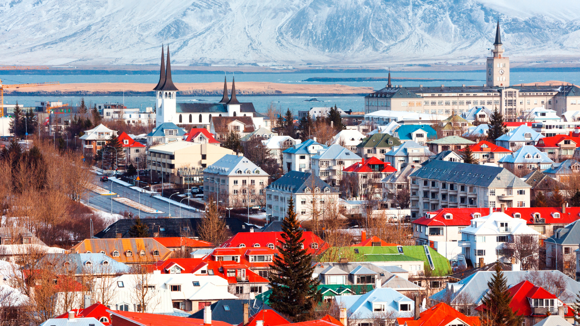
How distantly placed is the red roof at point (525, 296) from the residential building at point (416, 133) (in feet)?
214

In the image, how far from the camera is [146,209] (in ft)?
236

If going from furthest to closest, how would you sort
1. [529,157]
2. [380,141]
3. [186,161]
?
[380,141] < [186,161] < [529,157]

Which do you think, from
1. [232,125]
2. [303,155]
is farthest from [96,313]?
[232,125]

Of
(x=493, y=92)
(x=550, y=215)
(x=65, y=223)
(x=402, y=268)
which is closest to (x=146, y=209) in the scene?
(x=65, y=223)

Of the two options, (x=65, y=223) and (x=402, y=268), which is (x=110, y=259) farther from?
(x=65, y=223)

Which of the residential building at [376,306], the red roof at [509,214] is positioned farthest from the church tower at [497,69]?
the residential building at [376,306]

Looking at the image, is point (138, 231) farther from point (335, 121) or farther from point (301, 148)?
point (335, 121)

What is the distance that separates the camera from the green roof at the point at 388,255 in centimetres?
4535

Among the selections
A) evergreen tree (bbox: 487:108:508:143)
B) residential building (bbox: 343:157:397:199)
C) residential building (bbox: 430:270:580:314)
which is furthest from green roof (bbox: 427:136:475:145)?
residential building (bbox: 430:270:580:314)

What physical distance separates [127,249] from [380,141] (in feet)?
155

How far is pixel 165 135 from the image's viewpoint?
363ft

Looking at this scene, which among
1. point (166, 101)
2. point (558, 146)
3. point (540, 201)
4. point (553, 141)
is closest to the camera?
point (540, 201)

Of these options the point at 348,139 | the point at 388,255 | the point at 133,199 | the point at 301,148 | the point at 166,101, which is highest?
the point at 166,101

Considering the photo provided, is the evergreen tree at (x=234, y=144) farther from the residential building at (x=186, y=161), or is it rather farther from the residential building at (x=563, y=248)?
the residential building at (x=563, y=248)
